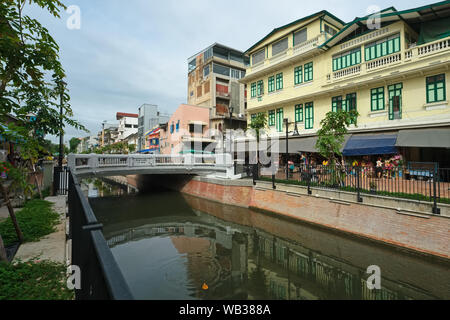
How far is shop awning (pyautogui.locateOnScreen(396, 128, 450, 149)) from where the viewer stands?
42.0 ft

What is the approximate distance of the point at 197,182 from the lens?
22719 mm

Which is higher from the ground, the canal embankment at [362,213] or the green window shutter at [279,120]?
the green window shutter at [279,120]

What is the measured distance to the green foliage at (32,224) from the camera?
20.9ft

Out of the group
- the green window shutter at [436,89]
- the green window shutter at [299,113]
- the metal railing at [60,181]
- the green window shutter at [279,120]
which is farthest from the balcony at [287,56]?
the metal railing at [60,181]

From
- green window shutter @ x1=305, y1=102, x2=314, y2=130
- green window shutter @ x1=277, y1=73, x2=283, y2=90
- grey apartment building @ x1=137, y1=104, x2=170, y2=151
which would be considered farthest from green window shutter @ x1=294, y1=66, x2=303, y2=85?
grey apartment building @ x1=137, y1=104, x2=170, y2=151

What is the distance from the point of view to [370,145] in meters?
15.2

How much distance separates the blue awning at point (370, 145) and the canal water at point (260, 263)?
6.55m

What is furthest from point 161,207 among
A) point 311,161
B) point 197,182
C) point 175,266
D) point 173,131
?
point 173,131

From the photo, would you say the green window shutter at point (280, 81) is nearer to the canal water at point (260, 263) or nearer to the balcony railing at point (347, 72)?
the balcony railing at point (347, 72)

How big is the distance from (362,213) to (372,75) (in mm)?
10741

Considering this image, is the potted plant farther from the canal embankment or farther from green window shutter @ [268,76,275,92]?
green window shutter @ [268,76,275,92]

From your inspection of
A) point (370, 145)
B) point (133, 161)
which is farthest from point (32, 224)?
point (370, 145)

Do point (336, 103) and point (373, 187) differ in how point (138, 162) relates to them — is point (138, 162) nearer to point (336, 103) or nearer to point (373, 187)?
point (373, 187)

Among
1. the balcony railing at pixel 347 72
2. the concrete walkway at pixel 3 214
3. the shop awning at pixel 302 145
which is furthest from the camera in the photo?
the shop awning at pixel 302 145
